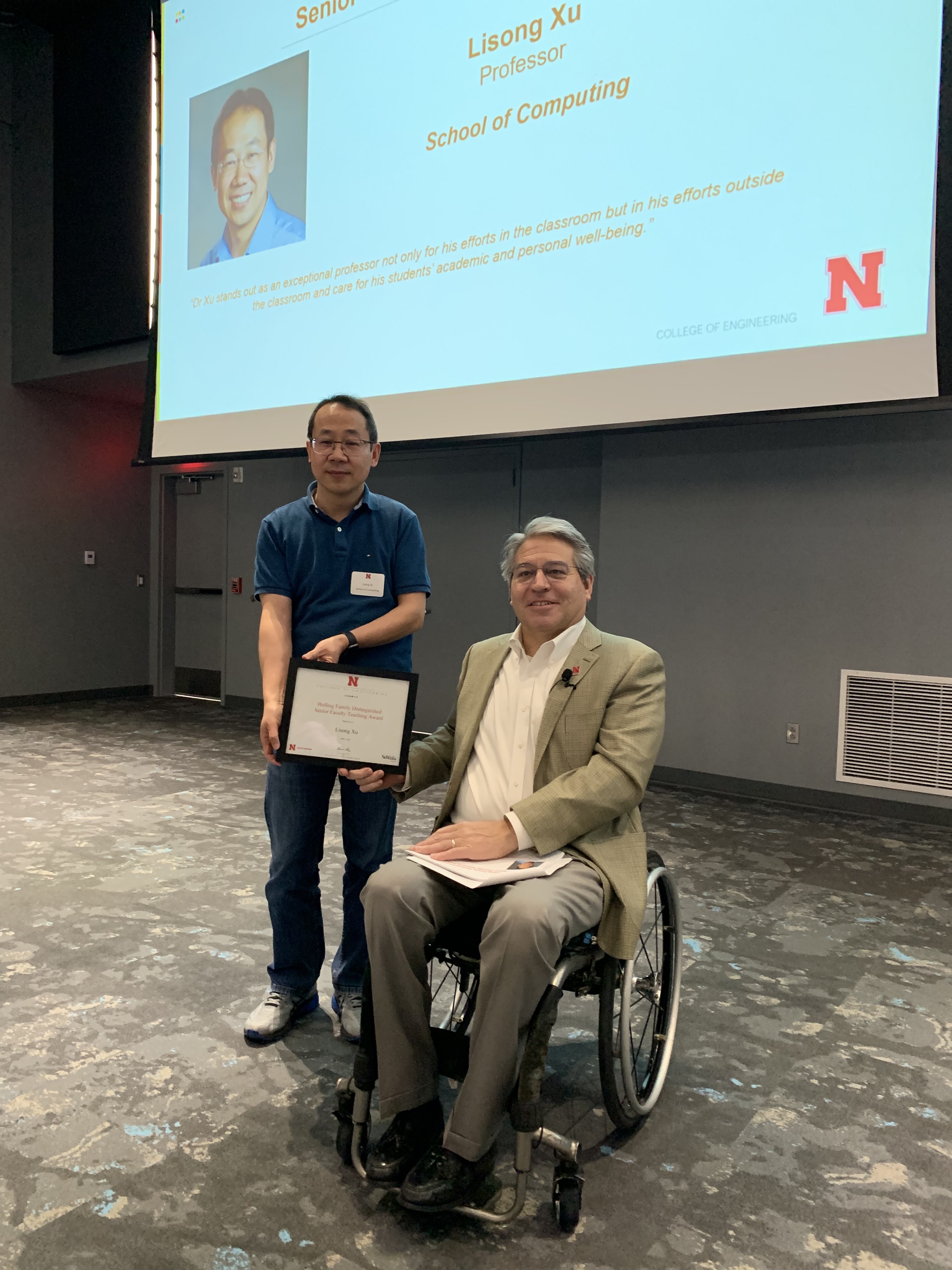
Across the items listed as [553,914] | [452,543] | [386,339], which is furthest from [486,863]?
[452,543]

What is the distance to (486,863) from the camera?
159 centimetres

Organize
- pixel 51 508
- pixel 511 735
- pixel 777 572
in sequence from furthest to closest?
1. pixel 51 508
2. pixel 777 572
3. pixel 511 735

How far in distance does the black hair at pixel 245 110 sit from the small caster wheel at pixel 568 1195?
505cm

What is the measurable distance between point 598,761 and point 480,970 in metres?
0.42

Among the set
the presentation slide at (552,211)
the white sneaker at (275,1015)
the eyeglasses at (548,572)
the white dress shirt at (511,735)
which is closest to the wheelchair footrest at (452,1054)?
the white dress shirt at (511,735)

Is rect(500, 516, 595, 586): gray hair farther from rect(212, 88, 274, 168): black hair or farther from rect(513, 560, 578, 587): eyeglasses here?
rect(212, 88, 274, 168): black hair

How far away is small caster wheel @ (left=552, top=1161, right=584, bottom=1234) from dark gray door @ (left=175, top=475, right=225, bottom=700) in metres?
6.66

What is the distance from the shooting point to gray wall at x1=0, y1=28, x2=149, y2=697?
7195 millimetres

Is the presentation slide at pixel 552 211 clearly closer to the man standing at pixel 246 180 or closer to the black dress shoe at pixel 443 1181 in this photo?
the man standing at pixel 246 180

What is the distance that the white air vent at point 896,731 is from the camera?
4090 millimetres

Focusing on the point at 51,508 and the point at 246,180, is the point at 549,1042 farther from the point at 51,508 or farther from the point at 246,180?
the point at 51,508

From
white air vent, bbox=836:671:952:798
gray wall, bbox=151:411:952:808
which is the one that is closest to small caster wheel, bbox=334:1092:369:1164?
gray wall, bbox=151:411:952:808

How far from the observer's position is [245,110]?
4965 millimetres

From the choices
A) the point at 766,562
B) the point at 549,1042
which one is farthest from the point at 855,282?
the point at 549,1042
